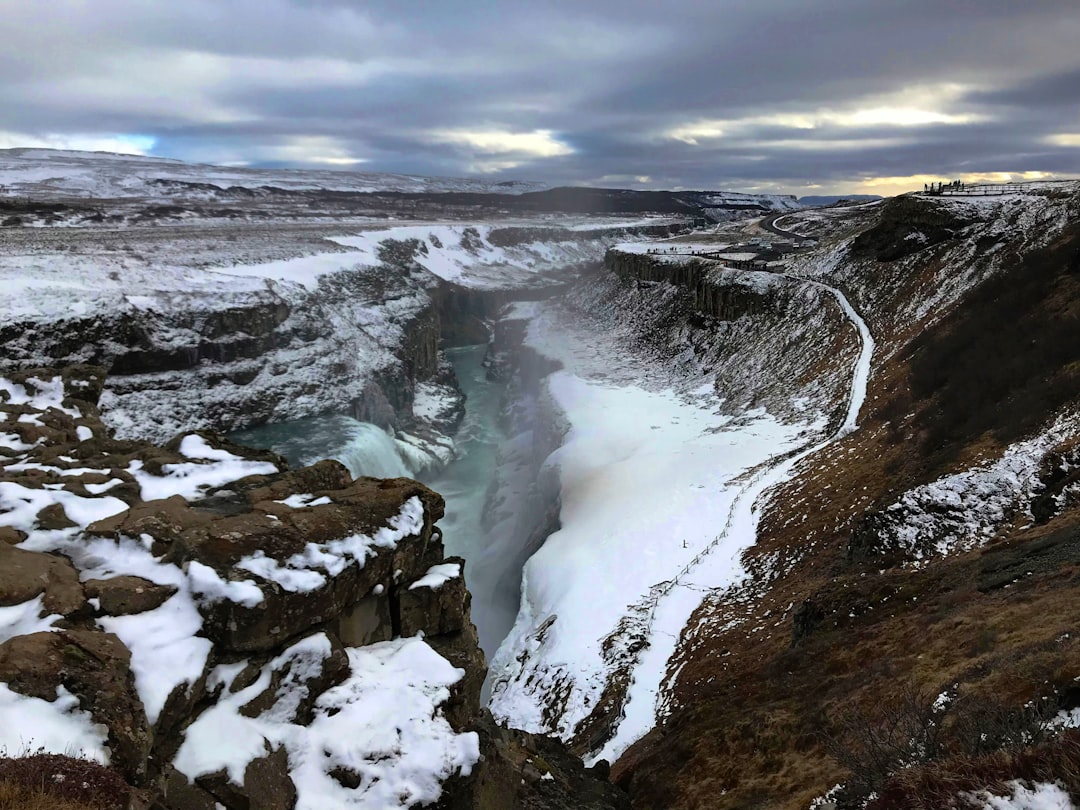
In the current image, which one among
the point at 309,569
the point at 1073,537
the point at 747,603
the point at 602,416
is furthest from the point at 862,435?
the point at 309,569

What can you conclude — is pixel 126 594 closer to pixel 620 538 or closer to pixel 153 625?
pixel 153 625

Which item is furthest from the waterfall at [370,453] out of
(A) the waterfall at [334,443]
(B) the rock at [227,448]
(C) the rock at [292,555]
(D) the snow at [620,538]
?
(C) the rock at [292,555]

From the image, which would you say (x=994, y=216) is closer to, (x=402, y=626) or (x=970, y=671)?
(x=970, y=671)

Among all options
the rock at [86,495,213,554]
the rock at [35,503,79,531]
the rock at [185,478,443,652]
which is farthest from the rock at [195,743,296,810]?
the rock at [35,503,79,531]

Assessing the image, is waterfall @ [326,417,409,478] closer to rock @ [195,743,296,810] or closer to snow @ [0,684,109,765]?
rock @ [195,743,296,810]

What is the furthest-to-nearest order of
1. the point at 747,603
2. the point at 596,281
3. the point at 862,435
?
the point at 596,281, the point at 862,435, the point at 747,603

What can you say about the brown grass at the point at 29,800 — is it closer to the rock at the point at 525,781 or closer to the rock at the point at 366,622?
the rock at the point at 525,781

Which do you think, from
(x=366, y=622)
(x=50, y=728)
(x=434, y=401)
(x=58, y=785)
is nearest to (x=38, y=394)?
(x=366, y=622)
